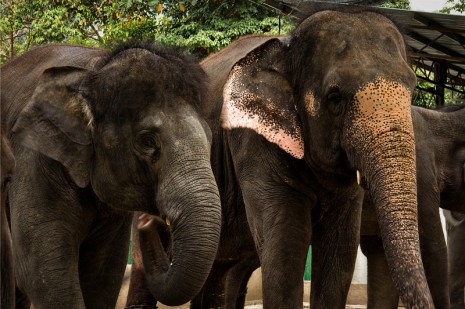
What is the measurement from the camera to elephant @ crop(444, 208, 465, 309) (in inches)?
415

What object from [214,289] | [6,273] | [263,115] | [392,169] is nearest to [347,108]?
[392,169]

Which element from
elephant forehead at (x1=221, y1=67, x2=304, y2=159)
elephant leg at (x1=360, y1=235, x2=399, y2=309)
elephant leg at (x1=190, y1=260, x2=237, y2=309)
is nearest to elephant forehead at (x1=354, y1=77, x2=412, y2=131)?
elephant forehead at (x1=221, y1=67, x2=304, y2=159)

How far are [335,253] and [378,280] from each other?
283 centimetres

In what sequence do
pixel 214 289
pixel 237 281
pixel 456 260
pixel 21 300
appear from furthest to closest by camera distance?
pixel 456 260 → pixel 237 281 → pixel 214 289 → pixel 21 300

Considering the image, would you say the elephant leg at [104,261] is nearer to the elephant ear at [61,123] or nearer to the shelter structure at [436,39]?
the elephant ear at [61,123]

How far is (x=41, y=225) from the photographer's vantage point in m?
5.70

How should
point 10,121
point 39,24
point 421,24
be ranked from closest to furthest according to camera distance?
point 10,121, point 421,24, point 39,24

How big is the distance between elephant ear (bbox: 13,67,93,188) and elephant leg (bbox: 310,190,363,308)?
1.66 meters

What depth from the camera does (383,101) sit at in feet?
19.3

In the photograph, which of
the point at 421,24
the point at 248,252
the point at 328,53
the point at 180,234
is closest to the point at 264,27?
the point at 421,24

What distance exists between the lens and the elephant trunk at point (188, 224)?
5.23m

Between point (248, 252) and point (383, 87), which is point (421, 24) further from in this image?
point (383, 87)

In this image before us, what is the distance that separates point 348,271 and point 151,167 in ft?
5.66

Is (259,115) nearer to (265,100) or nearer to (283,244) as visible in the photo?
(265,100)
